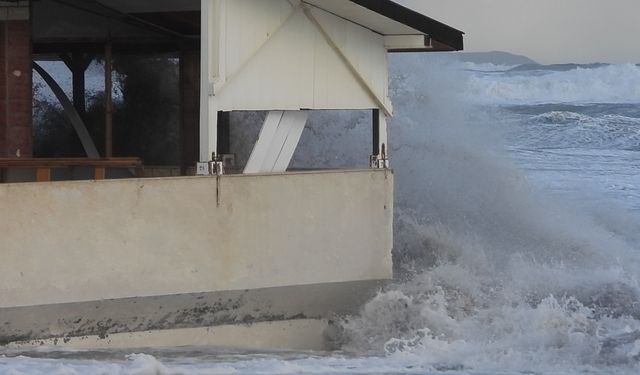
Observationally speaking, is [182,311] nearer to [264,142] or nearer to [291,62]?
[264,142]

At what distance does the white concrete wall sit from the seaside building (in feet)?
0.04

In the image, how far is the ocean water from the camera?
1098cm

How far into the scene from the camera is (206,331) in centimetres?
1175

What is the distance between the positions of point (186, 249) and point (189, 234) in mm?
132

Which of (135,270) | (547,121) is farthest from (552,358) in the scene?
(547,121)

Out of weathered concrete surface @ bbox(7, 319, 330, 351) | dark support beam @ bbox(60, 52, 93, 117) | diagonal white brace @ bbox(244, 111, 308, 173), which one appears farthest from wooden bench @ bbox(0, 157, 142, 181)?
dark support beam @ bbox(60, 52, 93, 117)

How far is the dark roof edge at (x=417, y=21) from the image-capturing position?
12.6 meters

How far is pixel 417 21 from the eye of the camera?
43.2 feet

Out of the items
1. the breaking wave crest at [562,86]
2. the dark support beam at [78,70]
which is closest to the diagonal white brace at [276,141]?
the dark support beam at [78,70]

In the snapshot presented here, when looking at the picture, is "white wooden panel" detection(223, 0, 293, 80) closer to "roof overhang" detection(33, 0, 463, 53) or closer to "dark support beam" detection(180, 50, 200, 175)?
"roof overhang" detection(33, 0, 463, 53)

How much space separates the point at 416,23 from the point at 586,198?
12217 mm

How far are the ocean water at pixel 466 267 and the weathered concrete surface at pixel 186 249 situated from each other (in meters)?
0.41

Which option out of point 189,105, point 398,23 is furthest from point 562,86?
point 398,23

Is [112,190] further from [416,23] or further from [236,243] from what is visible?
[416,23]
